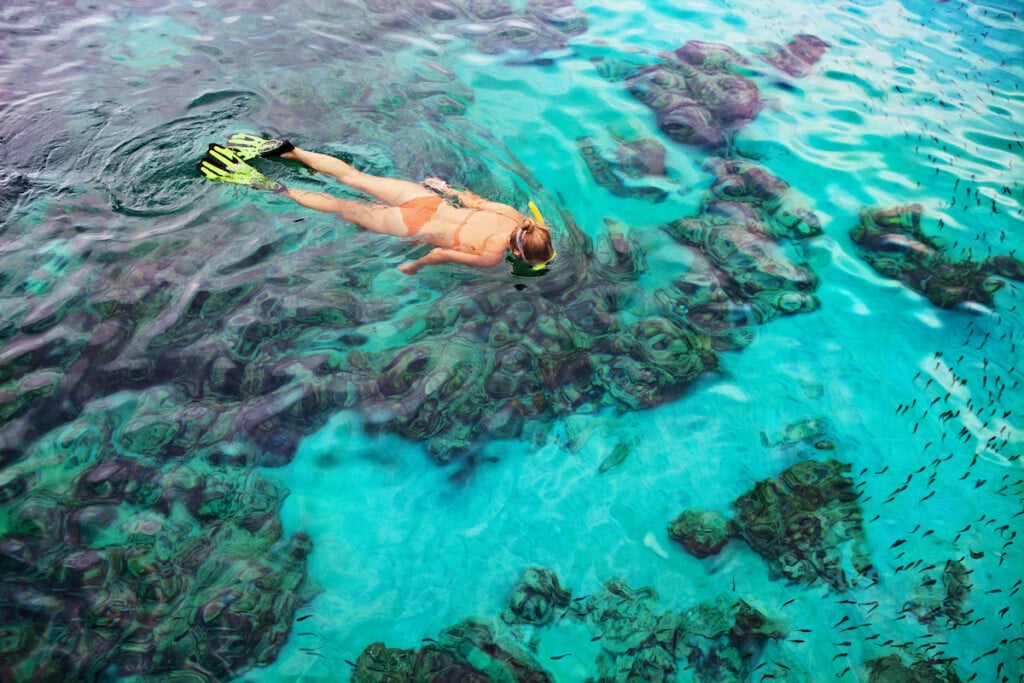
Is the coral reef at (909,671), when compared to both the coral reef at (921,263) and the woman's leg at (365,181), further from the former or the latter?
the woman's leg at (365,181)

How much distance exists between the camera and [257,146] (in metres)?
5.86

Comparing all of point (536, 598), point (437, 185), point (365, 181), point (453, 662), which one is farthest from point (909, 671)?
point (365, 181)

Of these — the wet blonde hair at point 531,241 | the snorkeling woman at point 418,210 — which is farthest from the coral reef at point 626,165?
the wet blonde hair at point 531,241

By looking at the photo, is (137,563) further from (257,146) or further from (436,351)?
(257,146)

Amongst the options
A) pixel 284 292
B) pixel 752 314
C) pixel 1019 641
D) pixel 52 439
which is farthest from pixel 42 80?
pixel 1019 641

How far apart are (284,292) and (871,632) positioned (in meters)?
4.54

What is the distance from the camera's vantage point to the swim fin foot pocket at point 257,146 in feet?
19.0

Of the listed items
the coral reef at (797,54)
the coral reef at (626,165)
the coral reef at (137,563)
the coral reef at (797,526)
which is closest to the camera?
the coral reef at (137,563)

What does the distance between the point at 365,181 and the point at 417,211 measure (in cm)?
67

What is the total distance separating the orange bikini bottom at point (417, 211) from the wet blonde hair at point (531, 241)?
31.6 inches

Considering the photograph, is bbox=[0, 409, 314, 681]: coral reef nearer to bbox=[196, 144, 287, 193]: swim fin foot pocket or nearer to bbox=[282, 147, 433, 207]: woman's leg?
bbox=[196, 144, 287, 193]: swim fin foot pocket

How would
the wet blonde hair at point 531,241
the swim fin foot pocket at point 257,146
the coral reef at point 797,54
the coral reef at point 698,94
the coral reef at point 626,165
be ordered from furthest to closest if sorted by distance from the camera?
the coral reef at point 797,54 → the coral reef at point 698,94 → the coral reef at point 626,165 → the swim fin foot pocket at point 257,146 → the wet blonde hair at point 531,241

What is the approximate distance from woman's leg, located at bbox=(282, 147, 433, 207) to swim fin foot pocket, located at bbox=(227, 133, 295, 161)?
0.06 meters

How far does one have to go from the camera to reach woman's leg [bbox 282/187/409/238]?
537 cm
